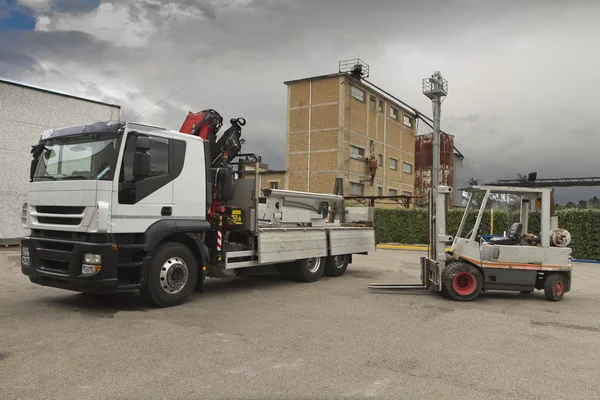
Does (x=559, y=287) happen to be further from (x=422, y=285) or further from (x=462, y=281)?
(x=422, y=285)

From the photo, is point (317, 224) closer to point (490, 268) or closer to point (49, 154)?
point (490, 268)

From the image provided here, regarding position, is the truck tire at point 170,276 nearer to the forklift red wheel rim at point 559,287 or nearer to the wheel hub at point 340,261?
the wheel hub at point 340,261

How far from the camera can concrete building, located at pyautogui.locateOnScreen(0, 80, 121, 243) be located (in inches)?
752

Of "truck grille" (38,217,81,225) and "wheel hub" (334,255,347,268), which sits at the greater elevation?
"truck grille" (38,217,81,225)

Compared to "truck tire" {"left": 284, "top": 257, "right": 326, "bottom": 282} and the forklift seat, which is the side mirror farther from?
the forklift seat

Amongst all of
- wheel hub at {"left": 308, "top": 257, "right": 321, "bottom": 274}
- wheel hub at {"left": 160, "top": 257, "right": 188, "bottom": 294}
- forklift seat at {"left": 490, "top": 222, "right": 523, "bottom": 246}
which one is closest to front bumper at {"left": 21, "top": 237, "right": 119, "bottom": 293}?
wheel hub at {"left": 160, "top": 257, "right": 188, "bottom": 294}

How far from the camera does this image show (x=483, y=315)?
812cm

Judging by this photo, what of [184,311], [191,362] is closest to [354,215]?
Answer: [184,311]

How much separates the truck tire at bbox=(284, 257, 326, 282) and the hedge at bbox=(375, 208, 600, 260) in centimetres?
319

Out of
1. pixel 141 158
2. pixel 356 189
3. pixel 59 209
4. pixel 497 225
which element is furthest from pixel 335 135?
pixel 59 209

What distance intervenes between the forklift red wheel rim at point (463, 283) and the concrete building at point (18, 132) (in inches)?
658

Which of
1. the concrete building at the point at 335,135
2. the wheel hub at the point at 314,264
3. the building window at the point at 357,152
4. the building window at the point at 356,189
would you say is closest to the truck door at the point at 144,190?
the wheel hub at the point at 314,264

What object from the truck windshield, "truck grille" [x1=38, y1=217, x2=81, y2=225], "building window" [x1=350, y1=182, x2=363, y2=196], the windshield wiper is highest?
"building window" [x1=350, y1=182, x2=363, y2=196]

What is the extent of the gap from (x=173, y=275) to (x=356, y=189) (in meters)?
32.7
